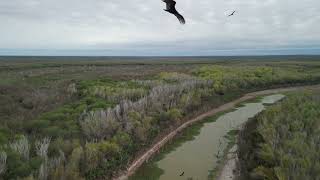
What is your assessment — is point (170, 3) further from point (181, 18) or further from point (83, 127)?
point (83, 127)

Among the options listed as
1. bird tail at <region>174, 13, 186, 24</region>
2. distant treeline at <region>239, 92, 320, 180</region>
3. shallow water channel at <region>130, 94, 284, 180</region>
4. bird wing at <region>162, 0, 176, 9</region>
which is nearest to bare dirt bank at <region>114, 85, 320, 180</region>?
shallow water channel at <region>130, 94, 284, 180</region>

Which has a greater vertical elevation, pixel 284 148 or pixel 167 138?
pixel 284 148

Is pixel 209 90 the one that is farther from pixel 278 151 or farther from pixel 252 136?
pixel 278 151

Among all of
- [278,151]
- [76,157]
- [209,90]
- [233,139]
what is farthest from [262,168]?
[209,90]

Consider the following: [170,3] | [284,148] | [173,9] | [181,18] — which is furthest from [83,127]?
[170,3]

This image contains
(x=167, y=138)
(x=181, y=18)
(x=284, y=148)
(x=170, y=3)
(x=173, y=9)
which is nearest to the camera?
(x=170, y=3)
